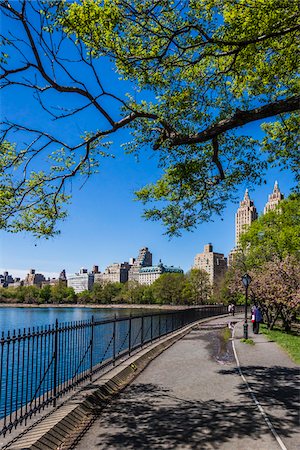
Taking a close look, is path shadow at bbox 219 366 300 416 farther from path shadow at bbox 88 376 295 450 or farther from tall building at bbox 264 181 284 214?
tall building at bbox 264 181 284 214

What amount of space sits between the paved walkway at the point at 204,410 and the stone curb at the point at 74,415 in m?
0.26

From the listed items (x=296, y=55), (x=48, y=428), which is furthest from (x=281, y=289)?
(x=48, y=428)

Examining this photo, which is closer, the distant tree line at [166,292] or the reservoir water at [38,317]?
the reservoir water at [38,317]

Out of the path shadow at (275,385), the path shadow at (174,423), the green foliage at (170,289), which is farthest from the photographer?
the green foliage at (170,289)

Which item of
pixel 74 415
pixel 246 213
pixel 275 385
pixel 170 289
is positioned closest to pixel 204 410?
pixel 74 415

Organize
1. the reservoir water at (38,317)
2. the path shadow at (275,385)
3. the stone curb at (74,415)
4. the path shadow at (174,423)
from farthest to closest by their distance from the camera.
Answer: the reservoir water at (38,317)
the path shadow at (275,385)
the path shadow at (174,423)
the stone curb at (74,415)

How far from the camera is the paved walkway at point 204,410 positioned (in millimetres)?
6621

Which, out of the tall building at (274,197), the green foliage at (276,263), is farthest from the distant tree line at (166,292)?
the green foliage at (276,263)

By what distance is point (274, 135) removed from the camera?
51.0ft

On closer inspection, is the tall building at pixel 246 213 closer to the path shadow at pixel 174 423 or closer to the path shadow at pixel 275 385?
the path shadow at pixel 275 385

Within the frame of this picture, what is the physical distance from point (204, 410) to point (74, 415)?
270 centimetres

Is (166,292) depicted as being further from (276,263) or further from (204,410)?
(204,410)

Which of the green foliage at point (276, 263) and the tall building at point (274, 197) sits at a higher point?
the tall building at point (274, 197)

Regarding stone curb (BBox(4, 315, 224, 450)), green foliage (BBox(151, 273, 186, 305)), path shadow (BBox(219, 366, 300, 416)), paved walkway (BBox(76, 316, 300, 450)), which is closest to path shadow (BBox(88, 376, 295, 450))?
paved walkway (BBox(76, 316, 300, 450))
